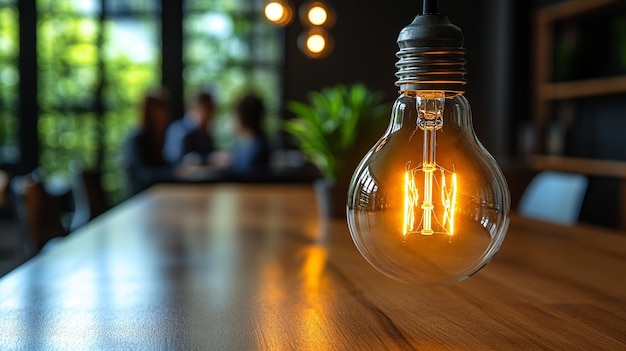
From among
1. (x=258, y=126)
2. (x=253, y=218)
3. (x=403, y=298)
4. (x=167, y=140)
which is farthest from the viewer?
(x=167, y=140)

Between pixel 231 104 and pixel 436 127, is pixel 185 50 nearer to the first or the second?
pixel 231 104

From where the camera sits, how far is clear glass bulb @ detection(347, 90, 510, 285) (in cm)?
83

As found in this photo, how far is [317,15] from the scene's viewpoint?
3389 mm

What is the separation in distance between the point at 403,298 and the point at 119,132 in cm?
760

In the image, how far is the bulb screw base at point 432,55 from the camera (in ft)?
2.49

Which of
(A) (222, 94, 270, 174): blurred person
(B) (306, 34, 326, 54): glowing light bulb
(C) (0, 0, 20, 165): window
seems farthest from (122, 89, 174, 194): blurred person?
(B) (306, 34, 326, 54): glowing light bulb

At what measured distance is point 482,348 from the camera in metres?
0.82

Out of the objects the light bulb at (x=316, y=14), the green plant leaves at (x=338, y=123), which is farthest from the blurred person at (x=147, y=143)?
the green plant leaves at (x=338, y=123)

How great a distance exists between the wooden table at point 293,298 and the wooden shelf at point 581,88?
3513mm

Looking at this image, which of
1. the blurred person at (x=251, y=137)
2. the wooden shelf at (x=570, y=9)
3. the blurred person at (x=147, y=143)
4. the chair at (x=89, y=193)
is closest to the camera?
the chair at (x=89, y=193)

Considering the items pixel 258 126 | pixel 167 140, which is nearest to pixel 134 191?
pixel 258 126

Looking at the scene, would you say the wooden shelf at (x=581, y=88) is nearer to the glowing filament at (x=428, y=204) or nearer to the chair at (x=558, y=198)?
the chair at (x=558, y=198)

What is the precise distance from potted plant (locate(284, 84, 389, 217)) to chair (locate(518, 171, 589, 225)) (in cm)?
74

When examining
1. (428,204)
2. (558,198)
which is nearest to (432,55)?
(428,204)
